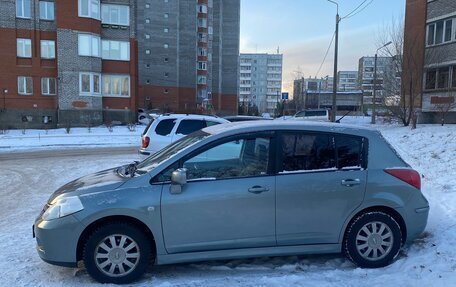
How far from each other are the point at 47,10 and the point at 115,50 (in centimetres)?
611

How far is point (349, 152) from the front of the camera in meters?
4.92

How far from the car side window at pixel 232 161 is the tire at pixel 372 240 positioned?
124 cm

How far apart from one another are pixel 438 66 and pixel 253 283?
3117 centimetres

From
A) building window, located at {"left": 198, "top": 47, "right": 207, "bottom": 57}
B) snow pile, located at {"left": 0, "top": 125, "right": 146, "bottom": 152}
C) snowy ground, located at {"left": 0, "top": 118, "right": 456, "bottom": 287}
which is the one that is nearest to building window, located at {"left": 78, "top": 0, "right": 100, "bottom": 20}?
snow pile, located at {"left": 0, "top": 125, "right": 146, "bottom": 152}

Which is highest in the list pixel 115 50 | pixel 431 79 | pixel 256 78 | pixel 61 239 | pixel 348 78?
pixel 348 78

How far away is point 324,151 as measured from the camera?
488 cm

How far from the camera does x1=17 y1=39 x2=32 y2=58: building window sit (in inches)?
1356

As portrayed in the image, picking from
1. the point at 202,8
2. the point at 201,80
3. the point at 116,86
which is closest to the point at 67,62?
A: the point at 116,86

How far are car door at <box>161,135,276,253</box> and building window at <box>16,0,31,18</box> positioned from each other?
35461 mm

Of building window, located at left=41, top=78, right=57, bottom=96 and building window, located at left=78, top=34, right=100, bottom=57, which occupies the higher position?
building window, located at left=78, top=34, right=100, bottom=57

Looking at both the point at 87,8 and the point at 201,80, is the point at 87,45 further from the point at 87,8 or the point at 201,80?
the point at 201,80

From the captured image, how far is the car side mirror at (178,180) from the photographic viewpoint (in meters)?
4.32

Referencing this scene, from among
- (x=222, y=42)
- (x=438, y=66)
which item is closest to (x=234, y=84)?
(x=222, y=42)

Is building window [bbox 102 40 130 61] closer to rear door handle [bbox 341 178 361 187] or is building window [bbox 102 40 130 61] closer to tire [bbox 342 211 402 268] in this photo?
rear door handle [bbox 341 178 361 187]
